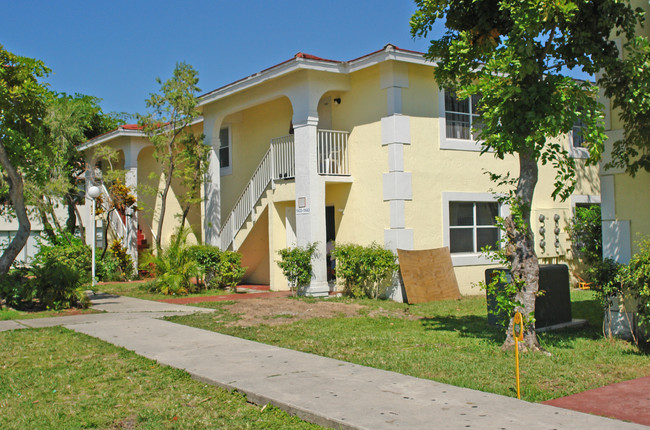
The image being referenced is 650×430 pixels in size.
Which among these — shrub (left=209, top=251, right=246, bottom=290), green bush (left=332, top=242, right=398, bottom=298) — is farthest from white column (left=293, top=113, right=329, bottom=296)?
shrub (left=209, top=251, right=246, bottom=290)

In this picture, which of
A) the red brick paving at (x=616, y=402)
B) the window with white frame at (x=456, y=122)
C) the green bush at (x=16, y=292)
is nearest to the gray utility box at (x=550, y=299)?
the red brick paving at (x=616, y=402)

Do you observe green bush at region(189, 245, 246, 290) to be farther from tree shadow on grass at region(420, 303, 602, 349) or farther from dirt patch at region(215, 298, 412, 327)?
tree shadow on grass at region(420, 303, 602, 349)

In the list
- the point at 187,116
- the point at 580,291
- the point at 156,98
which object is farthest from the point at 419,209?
the point at 156,98

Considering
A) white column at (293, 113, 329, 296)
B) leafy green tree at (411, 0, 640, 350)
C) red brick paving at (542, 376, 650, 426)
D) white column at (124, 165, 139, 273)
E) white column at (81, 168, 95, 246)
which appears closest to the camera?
red brick paving at (542, 376, 650, 426)

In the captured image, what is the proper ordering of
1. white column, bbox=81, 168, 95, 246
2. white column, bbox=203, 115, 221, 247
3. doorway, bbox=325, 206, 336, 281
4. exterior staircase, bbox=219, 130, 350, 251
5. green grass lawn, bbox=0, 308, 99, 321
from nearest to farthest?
green grass lawn, bbox=0, 308, 99, 321
exterior staircase, bbox=219, 130, 350, 251
doorway, bbox=325, 206, 336, 281
white column, bbox=203, 115, 221, 247
white column, bbox=81, 168, 95, 246

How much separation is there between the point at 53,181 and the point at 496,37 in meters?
15.4

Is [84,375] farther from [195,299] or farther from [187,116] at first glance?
[187,116]

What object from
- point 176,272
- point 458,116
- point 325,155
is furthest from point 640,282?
point 176,272

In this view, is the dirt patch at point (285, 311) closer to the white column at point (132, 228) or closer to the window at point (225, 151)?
the window at point (225, 151)

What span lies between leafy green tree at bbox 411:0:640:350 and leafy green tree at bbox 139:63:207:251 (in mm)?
10708

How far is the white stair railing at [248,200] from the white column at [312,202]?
1783mm

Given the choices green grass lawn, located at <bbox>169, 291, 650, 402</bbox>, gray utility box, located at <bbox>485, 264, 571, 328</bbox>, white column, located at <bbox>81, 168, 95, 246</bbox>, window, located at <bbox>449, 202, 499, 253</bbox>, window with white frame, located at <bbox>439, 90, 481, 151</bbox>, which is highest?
window with white frame, located at <bbox>439, 90, 481, 151</bbox>

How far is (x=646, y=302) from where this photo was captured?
751 centimetres

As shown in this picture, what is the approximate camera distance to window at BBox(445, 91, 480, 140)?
50.9ft
